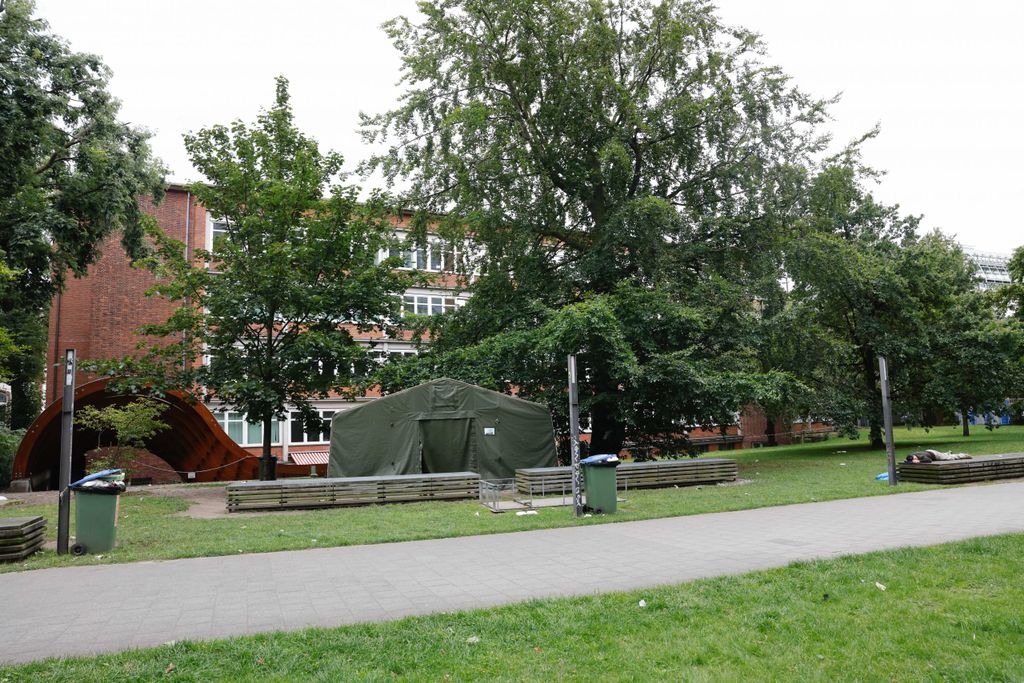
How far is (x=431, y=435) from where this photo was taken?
55.9ft

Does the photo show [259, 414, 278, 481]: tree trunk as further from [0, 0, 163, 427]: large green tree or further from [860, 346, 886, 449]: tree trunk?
[860, 346, 886, 449]: tree trunk

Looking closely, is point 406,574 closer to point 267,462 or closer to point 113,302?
point 267,462

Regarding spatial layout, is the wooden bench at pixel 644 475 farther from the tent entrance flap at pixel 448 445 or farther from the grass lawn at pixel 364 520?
the tent entrance flap at pixel 448 445

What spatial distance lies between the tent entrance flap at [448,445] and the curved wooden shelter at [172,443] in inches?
419

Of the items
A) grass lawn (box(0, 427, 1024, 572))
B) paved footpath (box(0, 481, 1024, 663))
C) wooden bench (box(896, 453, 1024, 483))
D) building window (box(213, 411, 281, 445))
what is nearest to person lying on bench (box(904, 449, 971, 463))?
wooden bench (box(896, 453, 1024, 483))

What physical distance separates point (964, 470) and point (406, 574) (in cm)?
1290

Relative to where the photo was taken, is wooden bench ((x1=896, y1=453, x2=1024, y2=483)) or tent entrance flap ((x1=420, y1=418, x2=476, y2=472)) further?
tent entrance flap ((x1=420, y1=418, x2=476, y2=472))

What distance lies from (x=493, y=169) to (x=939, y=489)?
1479 cm

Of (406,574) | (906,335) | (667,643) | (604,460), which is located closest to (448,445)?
(604,460)

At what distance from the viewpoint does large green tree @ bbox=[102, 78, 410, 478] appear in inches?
702

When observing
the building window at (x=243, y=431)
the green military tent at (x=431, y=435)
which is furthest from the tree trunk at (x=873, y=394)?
the building window at (x=243, y=431)

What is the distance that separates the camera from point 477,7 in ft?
69.1

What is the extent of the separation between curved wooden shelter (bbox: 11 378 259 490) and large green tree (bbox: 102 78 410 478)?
5.59 meters

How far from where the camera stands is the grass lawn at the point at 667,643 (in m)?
4.12
